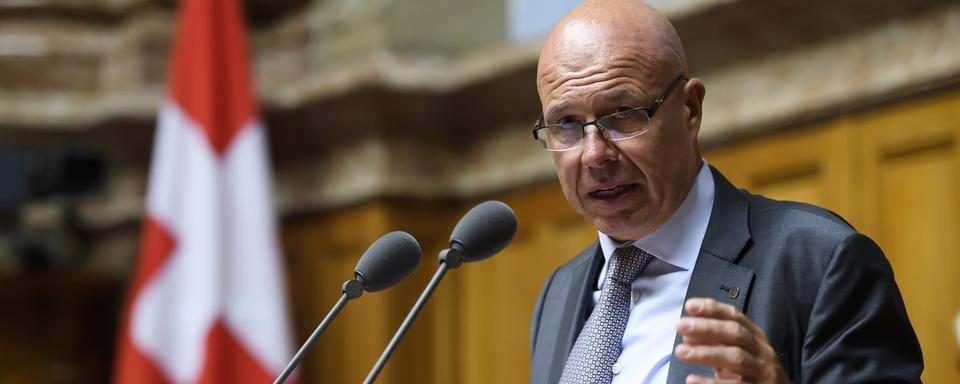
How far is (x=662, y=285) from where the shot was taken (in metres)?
2.31

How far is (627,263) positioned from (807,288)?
0.35 metres

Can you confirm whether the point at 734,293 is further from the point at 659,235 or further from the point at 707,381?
the point at 707,381

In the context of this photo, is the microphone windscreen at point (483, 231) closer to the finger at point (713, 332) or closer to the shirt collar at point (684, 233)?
the shirt collar at point (684, 233)

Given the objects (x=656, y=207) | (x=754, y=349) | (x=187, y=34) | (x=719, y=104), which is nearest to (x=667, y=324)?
(x=656, y=207)

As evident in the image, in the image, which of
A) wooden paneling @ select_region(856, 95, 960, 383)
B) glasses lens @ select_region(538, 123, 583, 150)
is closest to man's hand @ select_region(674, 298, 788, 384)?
glasses lens @ select_region(538, 123, 583, 150)

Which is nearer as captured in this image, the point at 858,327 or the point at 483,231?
the point at 858,327

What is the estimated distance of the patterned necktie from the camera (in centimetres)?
229

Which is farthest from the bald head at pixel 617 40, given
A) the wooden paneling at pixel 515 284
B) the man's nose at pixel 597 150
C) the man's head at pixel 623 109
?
the wooden paneling at pixel 515 284

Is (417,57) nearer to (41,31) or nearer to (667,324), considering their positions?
(41,31)

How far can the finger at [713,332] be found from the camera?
184cm

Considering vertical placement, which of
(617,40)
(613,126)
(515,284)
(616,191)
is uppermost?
(617,40)

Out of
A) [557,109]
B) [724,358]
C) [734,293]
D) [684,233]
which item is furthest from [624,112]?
[724,358]

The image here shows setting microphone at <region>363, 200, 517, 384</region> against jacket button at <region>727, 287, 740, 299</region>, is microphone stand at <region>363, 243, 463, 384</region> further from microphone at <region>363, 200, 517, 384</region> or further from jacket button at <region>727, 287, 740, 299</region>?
A: jacket button at <region>727, 287, 740, 299</region>

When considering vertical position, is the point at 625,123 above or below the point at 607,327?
above
